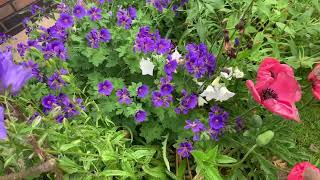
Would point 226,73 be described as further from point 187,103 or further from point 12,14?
point 12,14

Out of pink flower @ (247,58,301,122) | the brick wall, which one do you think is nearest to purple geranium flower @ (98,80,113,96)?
pink flower @ (247,58,301,122)

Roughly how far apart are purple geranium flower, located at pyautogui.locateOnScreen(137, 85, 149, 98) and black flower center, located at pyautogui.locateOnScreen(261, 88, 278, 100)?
1.43ft

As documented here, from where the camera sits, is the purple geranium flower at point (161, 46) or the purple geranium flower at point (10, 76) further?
the purple geranium flower at point (161, 46)

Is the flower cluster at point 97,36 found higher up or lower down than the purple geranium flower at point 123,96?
higher up

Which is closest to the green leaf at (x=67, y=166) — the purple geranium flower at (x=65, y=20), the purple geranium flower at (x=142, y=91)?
the purple geranium flower at (x=142, y=91)

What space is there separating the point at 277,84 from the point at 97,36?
0.72 m

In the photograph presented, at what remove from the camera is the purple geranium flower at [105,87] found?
1575mm

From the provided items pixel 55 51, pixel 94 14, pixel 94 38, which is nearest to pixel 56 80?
pixel 55 51

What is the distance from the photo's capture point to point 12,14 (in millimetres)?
2613

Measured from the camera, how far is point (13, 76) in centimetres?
90

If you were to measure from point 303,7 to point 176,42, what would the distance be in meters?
0.64

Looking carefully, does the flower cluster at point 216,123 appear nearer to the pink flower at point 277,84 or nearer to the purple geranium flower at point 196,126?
the purple geranium flower at point 196,126

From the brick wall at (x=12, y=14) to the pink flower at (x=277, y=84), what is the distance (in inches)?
66.8

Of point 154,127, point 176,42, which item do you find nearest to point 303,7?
point 176,42
